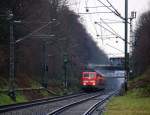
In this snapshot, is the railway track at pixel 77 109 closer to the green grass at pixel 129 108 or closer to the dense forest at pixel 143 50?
the green grass at pixel 129 108

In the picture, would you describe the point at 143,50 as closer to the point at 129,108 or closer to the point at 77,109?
the point at 77,109

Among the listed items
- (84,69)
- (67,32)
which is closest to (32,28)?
(84,69)

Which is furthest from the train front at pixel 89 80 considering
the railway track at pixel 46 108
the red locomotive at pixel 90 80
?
the railway track at pixel 46 108

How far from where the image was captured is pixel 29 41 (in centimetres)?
6244

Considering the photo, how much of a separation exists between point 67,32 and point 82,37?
35307 mm

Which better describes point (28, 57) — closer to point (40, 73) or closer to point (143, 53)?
point (40, 73)

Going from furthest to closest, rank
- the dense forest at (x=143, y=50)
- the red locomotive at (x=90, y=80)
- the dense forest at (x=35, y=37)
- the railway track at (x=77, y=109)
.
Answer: the dense forest at (x=143, y=50) → the red locomotive at (x=90, y=80) → the dense forest at (x=35, y=37) → the railway track at (x=77, y=109)

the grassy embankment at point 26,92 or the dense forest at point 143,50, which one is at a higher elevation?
the dense forest at point 143,50

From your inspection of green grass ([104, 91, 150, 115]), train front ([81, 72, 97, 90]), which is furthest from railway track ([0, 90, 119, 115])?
train front ([81, 72, 97, 90])

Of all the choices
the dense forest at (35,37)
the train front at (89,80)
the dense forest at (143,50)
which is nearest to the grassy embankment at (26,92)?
the dense forest at (35,37)

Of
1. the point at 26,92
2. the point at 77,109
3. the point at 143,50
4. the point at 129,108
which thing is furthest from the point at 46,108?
the point at 143,50

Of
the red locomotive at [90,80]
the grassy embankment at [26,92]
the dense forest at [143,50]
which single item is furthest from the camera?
→ the dense forest at [143,50]

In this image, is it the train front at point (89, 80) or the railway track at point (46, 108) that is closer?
the railway track at point (46, 108)

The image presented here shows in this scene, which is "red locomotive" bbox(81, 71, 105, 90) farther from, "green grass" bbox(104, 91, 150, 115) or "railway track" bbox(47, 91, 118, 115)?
"railway track" bbox(47, 91, 118, 115)
